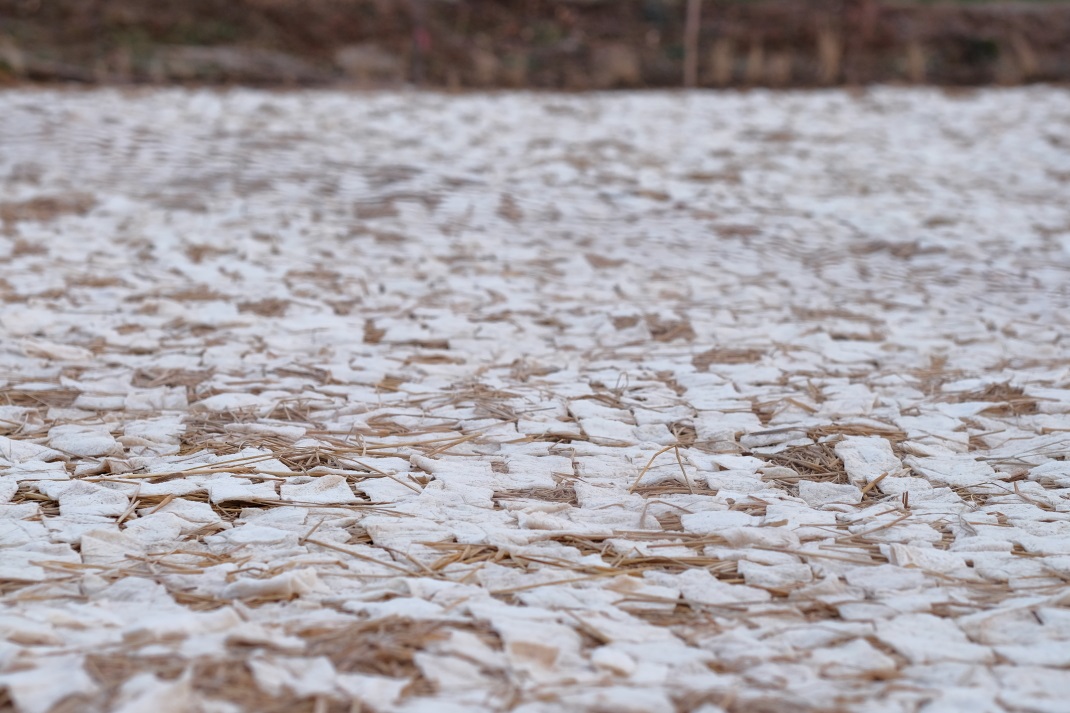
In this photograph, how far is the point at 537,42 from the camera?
931 centimetres

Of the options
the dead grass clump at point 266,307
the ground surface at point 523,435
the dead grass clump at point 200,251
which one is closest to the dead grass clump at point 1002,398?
the ground surface at point 523,435

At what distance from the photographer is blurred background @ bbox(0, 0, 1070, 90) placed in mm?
8141

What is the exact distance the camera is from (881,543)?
70.2 inches

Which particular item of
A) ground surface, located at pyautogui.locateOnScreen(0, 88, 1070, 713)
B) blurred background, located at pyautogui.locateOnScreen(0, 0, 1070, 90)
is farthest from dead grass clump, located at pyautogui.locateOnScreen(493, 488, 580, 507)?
blurred background, located at pyautogui.locateOnScreen(0, 0, 1070, 90)

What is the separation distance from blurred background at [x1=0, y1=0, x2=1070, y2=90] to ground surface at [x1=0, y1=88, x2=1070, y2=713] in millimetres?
3179

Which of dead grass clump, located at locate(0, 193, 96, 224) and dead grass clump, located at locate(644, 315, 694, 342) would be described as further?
dead grass clump, located at locate(0, 193, 96, 224)

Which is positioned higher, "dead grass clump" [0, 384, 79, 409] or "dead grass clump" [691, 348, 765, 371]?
"dead grass clump" [0, 384, 79, 409]

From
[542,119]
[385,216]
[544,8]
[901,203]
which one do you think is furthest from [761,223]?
[544,8]

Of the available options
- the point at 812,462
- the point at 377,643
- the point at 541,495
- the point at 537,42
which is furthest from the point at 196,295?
the point at 537,42

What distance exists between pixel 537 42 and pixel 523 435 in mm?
7654

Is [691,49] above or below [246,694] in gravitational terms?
above

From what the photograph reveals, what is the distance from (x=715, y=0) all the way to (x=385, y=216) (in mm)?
6588

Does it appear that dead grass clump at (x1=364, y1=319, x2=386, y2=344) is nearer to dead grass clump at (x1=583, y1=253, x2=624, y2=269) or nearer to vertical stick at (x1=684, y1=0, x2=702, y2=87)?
dead grass clump at (x1=583, y1=253, x2=624, y2=269)

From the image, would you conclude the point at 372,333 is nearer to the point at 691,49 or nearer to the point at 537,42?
the point at 691,49
